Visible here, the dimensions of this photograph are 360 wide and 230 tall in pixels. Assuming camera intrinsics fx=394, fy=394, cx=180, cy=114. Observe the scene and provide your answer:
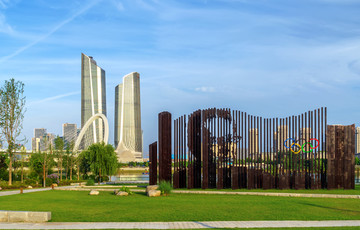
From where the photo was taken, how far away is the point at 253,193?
18469 millimetres

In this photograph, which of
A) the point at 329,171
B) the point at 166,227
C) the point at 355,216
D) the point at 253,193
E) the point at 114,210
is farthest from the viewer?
the point at 329,171

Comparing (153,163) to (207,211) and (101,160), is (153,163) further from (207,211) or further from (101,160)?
(101,160)

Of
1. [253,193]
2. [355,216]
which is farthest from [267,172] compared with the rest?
[355,216]

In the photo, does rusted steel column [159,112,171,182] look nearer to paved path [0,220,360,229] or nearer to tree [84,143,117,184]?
paved path [0,220,360,229]

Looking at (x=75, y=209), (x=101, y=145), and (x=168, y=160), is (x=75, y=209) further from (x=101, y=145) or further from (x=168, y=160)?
(x=101, y=145)

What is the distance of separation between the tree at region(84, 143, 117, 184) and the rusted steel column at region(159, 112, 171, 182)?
18.2 meters

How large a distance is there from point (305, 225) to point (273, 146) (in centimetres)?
1161

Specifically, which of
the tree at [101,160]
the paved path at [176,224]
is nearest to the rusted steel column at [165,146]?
the paved path at [176,224]

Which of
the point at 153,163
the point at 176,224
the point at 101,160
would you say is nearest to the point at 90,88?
the point at 101,160

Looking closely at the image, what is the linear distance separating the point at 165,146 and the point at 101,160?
18505mm

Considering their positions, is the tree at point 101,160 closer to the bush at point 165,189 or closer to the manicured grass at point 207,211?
the bush at point 165,189

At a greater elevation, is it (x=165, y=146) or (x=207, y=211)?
(x=165, y=146)

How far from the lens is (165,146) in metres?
22.6

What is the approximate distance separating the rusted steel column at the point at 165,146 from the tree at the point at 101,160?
1822 cm
